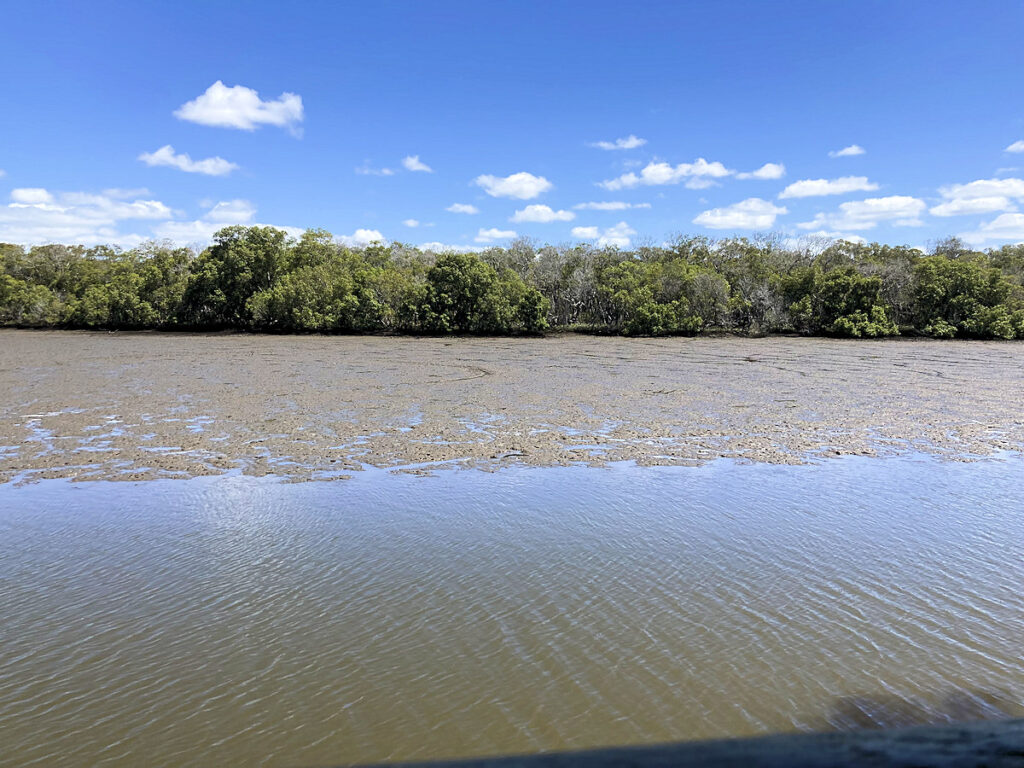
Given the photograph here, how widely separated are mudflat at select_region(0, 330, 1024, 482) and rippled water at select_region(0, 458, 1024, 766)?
7.29 feet

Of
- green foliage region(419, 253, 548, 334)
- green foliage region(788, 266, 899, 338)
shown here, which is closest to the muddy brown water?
green foliage region(788, 266, 899, 338)

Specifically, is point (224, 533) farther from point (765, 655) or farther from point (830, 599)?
point (830, 599)

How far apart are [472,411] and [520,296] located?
3207 centimetres

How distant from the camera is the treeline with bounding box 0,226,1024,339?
140ft

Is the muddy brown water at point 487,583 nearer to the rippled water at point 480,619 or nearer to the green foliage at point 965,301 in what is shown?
the rippled water at point 480,619

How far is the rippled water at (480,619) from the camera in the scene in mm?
3762

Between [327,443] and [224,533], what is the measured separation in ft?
14.8

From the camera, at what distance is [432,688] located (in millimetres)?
4109

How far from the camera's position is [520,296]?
1813 inches

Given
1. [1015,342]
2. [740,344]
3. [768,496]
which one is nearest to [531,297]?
[740,344]

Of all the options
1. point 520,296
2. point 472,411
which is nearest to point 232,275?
point 520,296

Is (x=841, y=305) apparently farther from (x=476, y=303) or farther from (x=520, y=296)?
(x=476, y=303)

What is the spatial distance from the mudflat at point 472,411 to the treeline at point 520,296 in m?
14.8

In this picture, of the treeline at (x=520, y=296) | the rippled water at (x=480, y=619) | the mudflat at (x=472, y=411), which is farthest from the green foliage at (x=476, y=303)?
the rippled water at (x=480, y=619)
